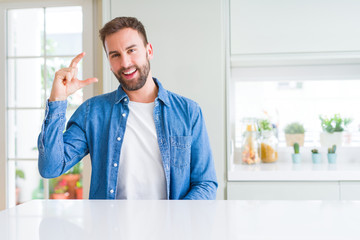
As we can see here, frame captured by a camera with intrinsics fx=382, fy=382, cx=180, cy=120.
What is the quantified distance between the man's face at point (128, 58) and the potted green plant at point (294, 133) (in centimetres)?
168

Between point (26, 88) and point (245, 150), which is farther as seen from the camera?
point (26, 88)

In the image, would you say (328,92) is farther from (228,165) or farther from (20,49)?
(20,49)

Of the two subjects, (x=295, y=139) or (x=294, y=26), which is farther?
(x=295, y=139)

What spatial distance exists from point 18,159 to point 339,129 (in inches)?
89.4

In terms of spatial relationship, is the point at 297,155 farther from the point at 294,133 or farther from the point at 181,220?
the point at 181,220

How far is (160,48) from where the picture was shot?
2.29 m

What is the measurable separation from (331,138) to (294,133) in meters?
0.26

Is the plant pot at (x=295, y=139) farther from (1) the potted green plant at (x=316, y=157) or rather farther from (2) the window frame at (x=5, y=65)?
(2) the window frame at (x=5, y=65)

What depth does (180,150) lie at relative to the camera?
1423mm

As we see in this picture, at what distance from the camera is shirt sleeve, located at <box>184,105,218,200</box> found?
140cm

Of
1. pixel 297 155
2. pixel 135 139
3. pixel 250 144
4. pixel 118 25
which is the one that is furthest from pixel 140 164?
pixel 297 155

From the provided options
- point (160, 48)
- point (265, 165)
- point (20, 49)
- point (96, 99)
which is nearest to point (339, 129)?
point (265, 165)

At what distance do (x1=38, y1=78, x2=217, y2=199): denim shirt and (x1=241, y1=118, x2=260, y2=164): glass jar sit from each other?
1135 millimetres

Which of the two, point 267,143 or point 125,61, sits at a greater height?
point 125,61
